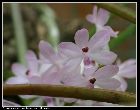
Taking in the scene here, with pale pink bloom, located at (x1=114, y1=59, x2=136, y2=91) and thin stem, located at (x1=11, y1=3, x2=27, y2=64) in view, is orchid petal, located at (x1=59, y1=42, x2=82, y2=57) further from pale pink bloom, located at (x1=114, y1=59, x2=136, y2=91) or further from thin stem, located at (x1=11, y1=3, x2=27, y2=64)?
thin stem, located at (x1=11, y1=3, x2=27, y2=64)

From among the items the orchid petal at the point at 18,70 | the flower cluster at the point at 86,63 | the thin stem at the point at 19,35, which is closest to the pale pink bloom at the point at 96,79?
the flower cluster at the point at 86,63

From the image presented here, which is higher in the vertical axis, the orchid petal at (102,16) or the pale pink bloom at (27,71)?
the orchid petal at (102,16)

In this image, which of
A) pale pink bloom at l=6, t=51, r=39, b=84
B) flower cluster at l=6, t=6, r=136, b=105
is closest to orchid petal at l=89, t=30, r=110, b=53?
flower cluster at l=6, t=6, r=136, b=105

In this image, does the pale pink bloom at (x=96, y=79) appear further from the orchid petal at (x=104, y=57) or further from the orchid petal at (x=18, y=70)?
the orchid petal at (x=18, y=70)

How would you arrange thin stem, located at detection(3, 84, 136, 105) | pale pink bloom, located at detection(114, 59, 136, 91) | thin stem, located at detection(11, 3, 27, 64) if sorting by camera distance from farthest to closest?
1. thin stem, located at detection(11, 3, 27, 64)
2. pale pink bloom, located at detection(114, 59, 136, 91)
3. thin stem, located at detection(3, 84, 136, 105)

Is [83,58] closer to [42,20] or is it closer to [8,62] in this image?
[8,62]

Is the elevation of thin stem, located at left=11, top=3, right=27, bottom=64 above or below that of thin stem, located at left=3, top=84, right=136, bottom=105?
above

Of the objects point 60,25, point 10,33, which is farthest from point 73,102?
point 60,25
